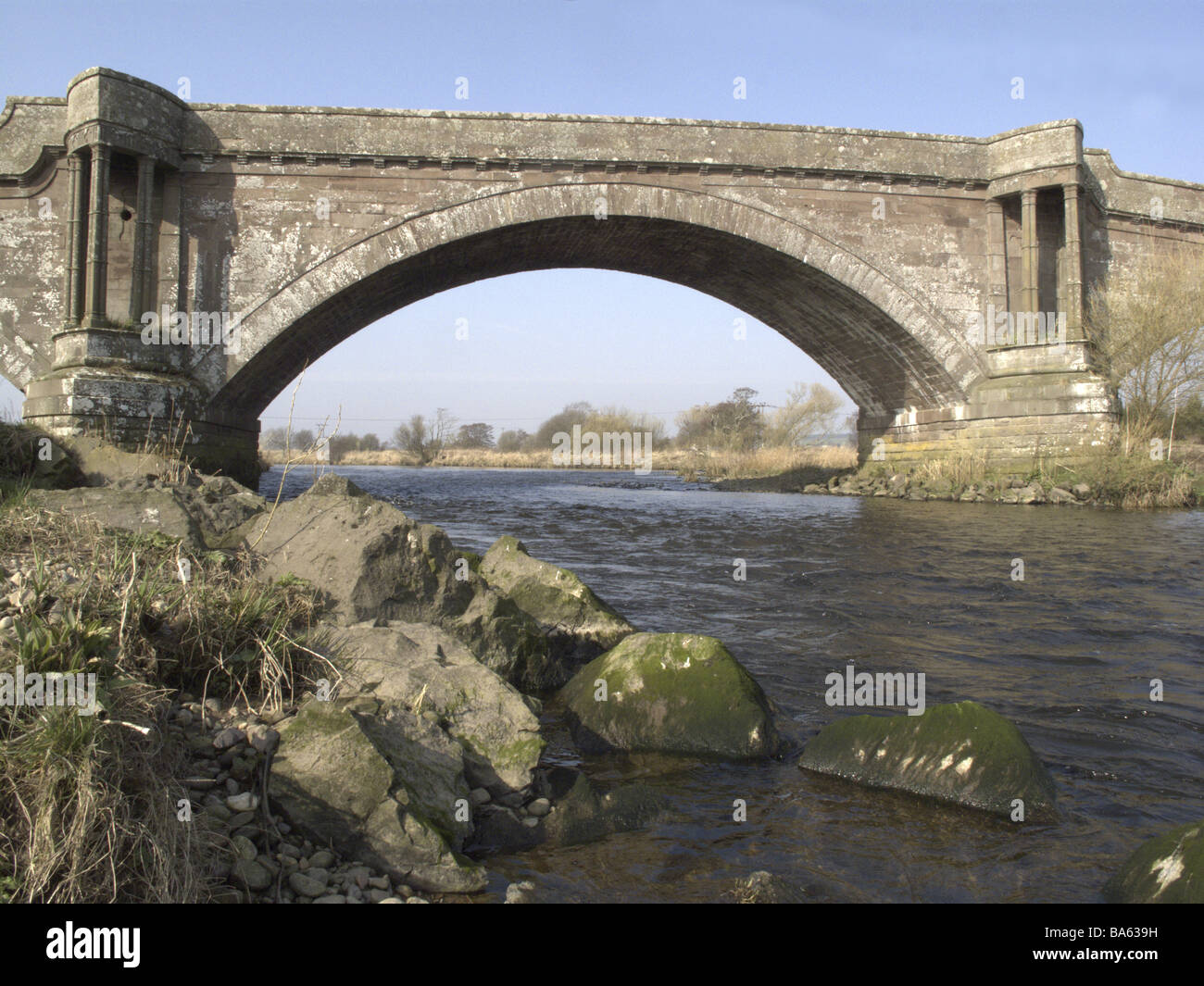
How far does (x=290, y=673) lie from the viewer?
350cm

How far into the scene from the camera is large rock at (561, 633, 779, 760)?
446 centimetres

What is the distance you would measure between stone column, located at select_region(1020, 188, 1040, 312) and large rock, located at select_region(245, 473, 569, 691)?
58.0 feet

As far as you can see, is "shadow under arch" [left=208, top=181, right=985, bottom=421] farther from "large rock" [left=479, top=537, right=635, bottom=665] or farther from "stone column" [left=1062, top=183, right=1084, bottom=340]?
"large rock" [left=479, top=537, right=635, bottom=665]

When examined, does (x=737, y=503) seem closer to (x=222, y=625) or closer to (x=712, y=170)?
(x=712, y=170)

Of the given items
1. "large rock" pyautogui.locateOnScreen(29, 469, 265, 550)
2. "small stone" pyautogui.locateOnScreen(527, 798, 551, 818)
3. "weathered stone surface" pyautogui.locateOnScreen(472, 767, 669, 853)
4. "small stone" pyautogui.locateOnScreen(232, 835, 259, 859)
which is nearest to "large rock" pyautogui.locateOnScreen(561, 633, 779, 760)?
"weathered stone surface" pyautogui.locateOnScreen(472, 767, 669, 853)

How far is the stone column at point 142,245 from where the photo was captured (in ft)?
50.4

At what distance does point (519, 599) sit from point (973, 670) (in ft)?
11.3

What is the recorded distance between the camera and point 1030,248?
18.7m

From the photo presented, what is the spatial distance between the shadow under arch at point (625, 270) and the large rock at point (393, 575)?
12.5 m

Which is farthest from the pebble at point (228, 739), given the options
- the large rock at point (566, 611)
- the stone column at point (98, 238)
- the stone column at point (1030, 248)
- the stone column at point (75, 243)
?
the stone column at point (1030, 248)

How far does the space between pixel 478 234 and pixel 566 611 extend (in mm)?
13132

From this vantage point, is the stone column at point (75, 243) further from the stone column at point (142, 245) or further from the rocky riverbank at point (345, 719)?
the rocky riverbank at point (345, 719)
